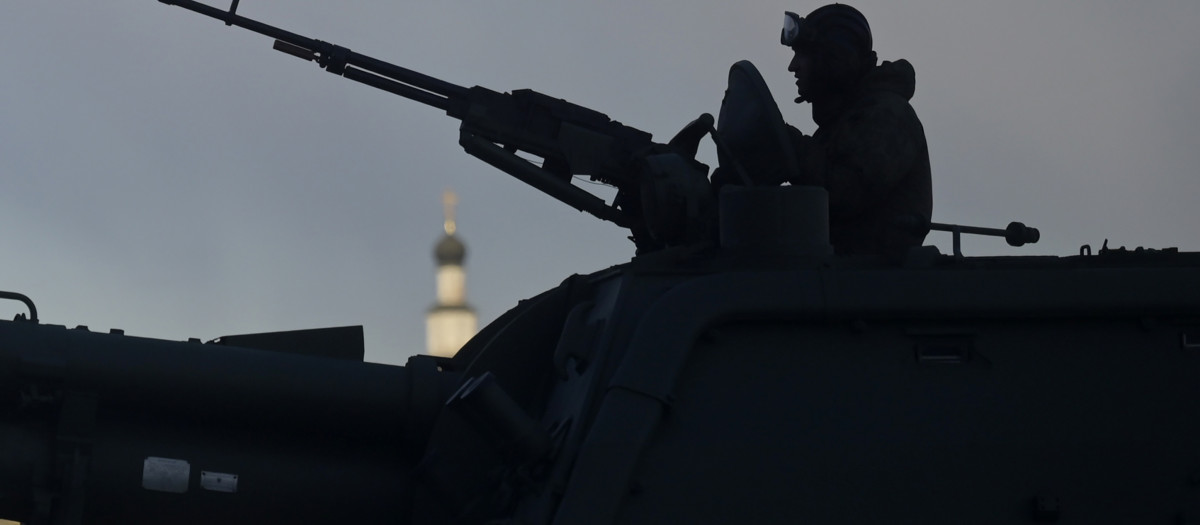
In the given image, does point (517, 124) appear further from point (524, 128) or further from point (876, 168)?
point (876, 168)

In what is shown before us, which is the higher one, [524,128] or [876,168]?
[524,128]

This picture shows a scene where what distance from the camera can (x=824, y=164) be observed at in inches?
227

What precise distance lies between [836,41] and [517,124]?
6164mm

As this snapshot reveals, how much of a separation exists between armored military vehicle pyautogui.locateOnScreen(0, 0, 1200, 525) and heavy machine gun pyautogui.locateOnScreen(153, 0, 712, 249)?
17.1 ft

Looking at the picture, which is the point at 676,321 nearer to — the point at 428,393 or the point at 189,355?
the point at 428,393

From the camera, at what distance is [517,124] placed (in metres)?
12.1

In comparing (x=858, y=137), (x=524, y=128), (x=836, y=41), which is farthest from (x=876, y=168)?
(x=524, y=128)

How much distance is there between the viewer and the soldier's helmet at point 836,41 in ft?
19.9

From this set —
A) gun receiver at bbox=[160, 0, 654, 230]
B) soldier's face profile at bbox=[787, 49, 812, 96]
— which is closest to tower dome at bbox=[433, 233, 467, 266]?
gun receiver at bbox=[160, 0, 654, 230]

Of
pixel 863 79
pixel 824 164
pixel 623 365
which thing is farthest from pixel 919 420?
pixel 863 79

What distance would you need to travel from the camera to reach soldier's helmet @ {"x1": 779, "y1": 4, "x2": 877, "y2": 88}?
6.08 meters

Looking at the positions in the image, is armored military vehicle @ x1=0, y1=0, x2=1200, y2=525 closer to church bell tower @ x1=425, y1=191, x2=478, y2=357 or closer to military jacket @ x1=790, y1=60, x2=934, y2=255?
military jacket @ x1=790, y1=60, x2=934, y2=255

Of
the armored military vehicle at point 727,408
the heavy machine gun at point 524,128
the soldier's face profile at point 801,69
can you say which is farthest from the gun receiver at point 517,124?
the armored military vehicle at point 727,408

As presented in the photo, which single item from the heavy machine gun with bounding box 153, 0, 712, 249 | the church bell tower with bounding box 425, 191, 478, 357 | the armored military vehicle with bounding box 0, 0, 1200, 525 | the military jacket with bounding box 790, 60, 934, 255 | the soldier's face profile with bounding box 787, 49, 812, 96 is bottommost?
the armored military vehicle with bounding box 0, 0, 1200, 525
